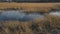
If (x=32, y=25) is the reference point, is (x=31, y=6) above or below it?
above

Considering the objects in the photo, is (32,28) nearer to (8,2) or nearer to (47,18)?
(47,18)

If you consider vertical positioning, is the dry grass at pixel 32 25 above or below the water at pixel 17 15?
below

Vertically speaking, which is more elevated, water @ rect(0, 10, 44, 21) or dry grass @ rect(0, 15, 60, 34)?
water @ rect(0, 10, 44, 21)


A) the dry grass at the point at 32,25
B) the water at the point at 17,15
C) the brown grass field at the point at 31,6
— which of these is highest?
the brown grass field at the point at 31,6

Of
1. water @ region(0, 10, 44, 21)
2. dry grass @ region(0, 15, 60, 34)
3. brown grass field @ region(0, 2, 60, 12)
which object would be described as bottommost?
dry grass @ region(0, 15, 60, 34)

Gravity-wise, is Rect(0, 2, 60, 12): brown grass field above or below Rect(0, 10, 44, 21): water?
above

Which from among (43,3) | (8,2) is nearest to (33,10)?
(43,3)
